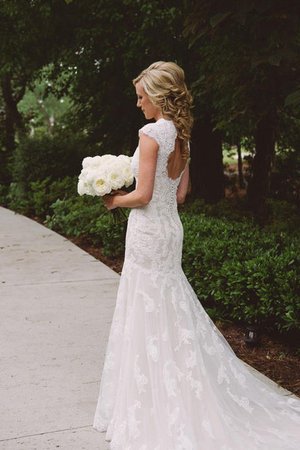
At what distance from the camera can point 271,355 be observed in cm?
583

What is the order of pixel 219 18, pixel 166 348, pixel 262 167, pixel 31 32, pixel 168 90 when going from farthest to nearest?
pixel 31 32, pixel 262 167, pixel 219 18, pixel 166 348, pixel 168 90

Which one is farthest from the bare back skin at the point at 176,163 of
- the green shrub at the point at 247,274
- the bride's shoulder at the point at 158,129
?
the green shrub at the point at 247,274

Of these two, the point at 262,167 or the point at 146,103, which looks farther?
the point at 262,167

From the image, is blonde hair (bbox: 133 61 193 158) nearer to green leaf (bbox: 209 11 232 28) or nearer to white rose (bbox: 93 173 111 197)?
white rose (bbox: 93 173 111 197)

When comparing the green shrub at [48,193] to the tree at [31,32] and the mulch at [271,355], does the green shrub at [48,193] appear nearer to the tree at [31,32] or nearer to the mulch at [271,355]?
the tree at [31,32]

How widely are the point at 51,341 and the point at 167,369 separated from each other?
2118 millimetres

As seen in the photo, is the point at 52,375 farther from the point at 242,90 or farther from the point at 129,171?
the point at 242,90

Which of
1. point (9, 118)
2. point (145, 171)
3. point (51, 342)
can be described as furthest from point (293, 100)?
point (9, 118)

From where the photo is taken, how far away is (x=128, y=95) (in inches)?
500

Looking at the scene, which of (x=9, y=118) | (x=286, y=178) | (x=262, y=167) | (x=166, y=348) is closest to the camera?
(x=166, y=348)

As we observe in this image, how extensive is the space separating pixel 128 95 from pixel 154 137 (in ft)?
29.1

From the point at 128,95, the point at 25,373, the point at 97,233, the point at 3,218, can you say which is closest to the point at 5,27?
the point at 128,95

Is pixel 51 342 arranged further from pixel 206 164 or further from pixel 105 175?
pixel 206 164

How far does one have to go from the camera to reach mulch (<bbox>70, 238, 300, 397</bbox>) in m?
5.38
